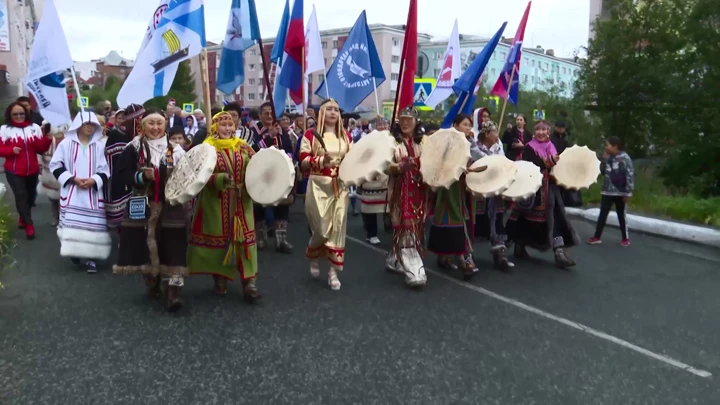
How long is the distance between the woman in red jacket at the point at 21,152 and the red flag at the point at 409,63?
16.6ft

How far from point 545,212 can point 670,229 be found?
3858 mm

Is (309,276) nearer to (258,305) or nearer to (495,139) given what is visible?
(258,305)

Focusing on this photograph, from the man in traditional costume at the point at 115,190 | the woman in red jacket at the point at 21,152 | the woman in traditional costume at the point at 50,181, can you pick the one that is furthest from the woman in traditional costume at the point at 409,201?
the woman in traditional costume at the point at 50,181

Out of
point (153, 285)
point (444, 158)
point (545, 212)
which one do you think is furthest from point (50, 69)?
point (545, 212)

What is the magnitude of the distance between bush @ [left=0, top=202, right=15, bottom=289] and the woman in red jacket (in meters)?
0.22

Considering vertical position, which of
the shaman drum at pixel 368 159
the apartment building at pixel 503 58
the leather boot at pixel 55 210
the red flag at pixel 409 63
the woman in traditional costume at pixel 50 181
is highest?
the apartment building at pixel 503 58

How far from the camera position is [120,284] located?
689 centimetres

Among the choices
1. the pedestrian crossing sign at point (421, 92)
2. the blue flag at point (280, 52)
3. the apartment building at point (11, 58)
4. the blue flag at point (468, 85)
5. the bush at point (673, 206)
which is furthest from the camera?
the apartment building at point (11, 58)

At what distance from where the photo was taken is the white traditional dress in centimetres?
734

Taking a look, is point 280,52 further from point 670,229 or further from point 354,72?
point 670,229

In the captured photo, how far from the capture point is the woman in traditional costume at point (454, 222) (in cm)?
714

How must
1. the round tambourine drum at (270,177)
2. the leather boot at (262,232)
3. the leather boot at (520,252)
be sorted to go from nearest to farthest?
the round tambourine drum at (270,177), the leather boot at (520,252), the leather boot at (262,232)

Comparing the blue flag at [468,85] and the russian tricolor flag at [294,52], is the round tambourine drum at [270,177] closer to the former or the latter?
the russian tricolor flag at [294,52]

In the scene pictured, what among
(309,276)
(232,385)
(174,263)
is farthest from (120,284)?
(232,385)
